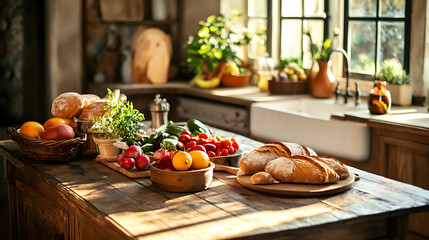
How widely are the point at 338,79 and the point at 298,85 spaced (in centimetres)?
33

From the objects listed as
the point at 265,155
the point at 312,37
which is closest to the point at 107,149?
the point at 265,155

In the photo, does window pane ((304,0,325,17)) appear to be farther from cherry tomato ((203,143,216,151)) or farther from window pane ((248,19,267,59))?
cherry tomato ((203,143,216,151))

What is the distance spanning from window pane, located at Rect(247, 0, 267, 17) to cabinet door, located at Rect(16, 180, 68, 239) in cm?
332

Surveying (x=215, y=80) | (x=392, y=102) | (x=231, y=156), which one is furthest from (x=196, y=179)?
(x=215, y=80)

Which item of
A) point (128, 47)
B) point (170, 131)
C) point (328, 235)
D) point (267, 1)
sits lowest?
point (328, 235)

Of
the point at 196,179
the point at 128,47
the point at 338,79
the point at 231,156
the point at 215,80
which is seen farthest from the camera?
the point at 128,47

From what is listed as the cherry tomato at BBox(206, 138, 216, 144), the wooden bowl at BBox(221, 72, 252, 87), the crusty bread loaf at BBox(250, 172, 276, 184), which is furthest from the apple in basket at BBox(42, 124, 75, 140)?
the wooden bowl at BBox(221, 72, 252, 87)

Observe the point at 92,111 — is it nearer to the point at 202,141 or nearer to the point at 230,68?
the point at 202,141

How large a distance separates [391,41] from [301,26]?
111 cm

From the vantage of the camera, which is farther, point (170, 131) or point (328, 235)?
point (170, 131)

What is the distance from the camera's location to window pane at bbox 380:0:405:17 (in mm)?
4270

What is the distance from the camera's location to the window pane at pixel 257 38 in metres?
5.79

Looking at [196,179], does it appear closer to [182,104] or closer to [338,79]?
[338,79]

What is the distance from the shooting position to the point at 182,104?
18.3 ft
